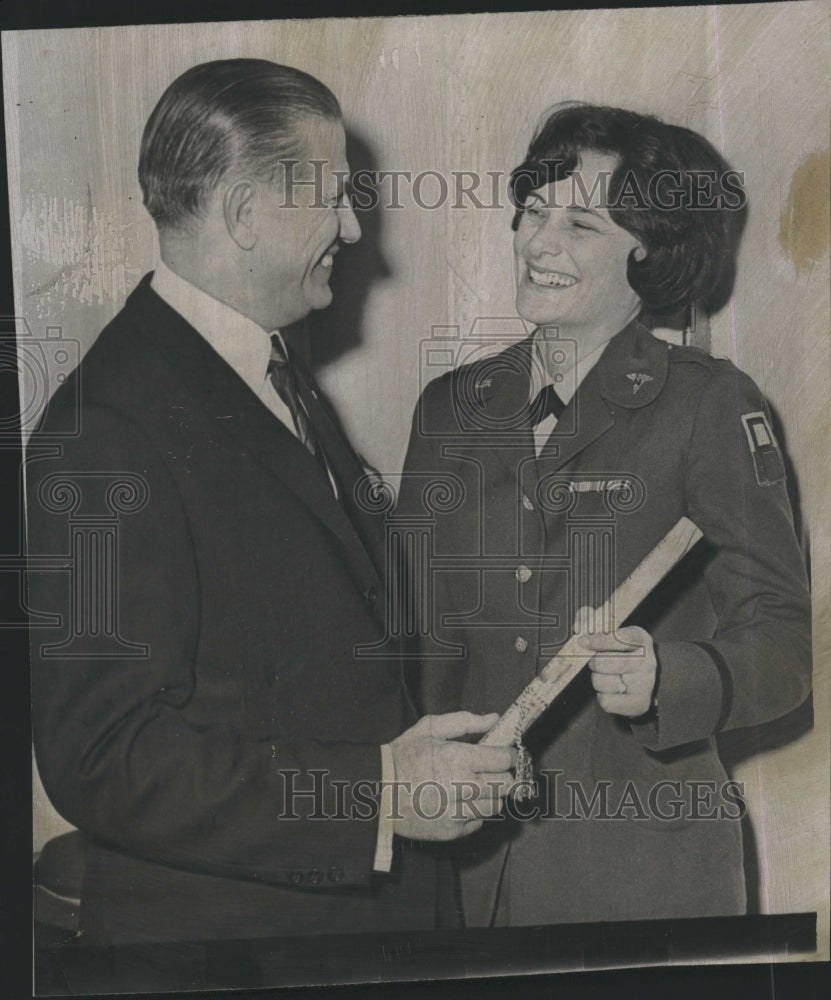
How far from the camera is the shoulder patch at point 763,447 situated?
2326mm

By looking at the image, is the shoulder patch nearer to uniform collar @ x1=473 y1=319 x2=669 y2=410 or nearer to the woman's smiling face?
uniform collar @ x1=473 y1=319 x2=669 y2=410

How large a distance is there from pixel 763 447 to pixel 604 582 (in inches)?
16.5

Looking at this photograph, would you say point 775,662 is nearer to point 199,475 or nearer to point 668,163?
point 668,163

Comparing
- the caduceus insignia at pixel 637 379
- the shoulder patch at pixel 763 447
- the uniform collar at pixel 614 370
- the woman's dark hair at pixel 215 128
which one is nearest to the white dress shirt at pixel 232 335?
the woman's dark hair at pixel 215 128

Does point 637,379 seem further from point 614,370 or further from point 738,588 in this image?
point 738,588

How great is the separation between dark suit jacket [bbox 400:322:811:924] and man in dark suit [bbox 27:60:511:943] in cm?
13

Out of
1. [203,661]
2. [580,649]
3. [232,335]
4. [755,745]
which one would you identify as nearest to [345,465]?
[232,335]

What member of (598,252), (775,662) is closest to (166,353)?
(598,252)

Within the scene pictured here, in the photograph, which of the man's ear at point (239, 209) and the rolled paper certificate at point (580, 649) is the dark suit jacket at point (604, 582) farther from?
the man's ear at point (239, 209)

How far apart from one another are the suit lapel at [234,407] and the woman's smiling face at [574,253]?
0.53 m

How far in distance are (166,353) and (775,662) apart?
4.41 feet

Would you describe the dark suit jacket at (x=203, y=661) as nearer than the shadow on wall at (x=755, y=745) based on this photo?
Yes

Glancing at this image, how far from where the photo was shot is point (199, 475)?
7.38 feet

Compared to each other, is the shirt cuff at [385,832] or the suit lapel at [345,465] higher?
the suit lapel at [345,465]
